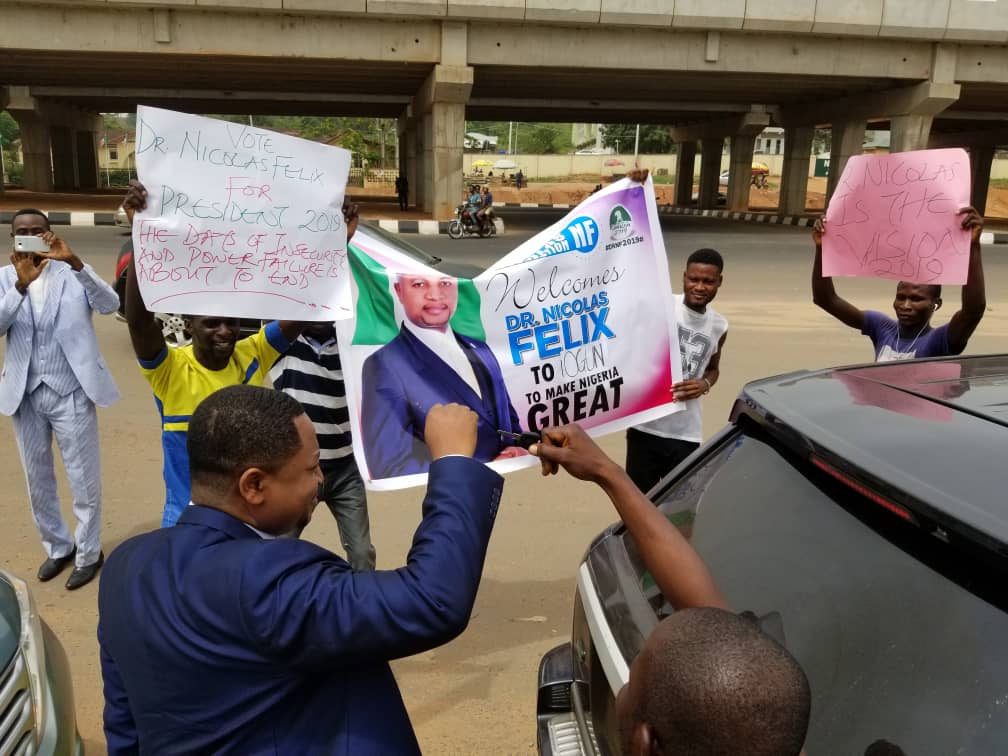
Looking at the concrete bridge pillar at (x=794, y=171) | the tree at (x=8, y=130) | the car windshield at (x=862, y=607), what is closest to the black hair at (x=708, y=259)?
the car windshield at (x=862, y=607)

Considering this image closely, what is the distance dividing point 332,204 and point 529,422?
1.03m

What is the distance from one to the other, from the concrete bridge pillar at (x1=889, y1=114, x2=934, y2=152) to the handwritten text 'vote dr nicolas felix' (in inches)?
952

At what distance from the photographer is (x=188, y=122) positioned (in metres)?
2.69

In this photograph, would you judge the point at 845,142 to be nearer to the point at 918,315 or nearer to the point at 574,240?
the point at 918,315

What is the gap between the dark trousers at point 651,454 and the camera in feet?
12.1

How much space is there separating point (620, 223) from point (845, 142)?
27.2m

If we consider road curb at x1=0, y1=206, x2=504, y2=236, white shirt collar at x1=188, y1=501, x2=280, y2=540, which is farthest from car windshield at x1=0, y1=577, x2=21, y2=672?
road curb at x1=0, y1=206, x2=504, y2=236

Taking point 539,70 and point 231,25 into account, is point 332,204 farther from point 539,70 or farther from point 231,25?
Answer: point 539,70

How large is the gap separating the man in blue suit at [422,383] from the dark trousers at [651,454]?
1.11 m

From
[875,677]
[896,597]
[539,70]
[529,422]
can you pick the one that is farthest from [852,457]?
[539,70]

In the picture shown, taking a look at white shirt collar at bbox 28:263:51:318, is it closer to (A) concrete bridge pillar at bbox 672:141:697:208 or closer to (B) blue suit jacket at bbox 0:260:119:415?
(B) blue suit jacket at bbox 0:260:119:415

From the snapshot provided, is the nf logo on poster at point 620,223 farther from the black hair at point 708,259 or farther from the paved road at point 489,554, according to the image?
the paved road at point 489,554

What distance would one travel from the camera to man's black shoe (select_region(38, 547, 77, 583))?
4.01 m

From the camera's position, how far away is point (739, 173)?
37.0 m
